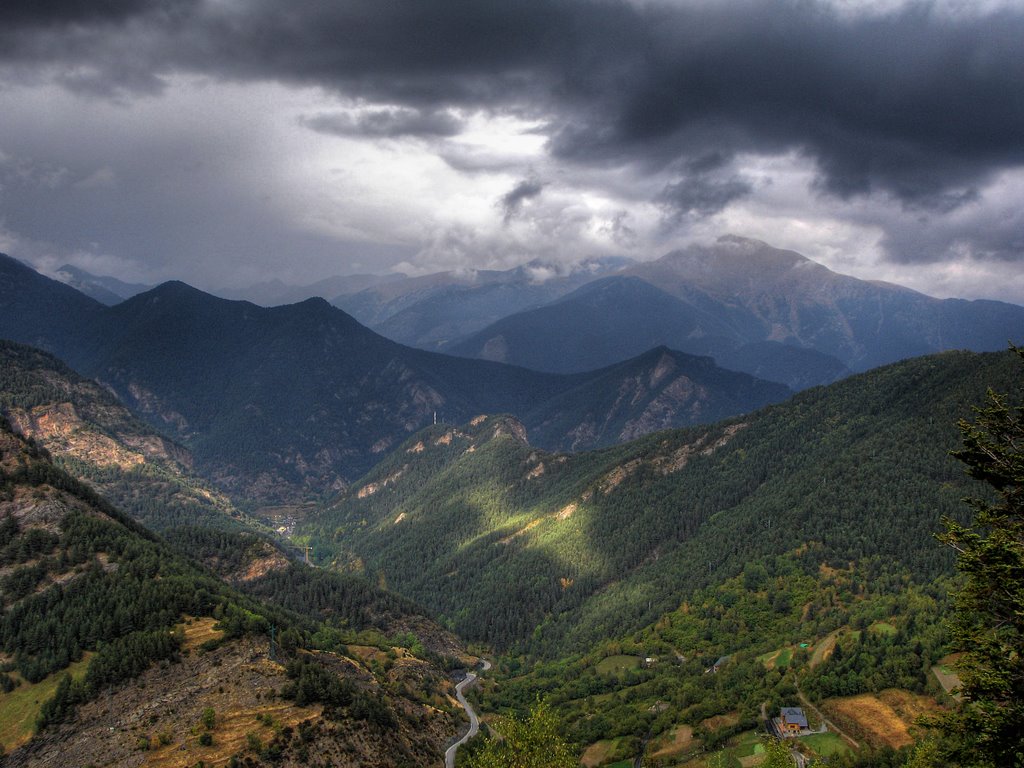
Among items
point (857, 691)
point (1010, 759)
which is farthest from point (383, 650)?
point (1010, 759)

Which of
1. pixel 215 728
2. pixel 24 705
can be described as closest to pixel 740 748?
pixel 215 728

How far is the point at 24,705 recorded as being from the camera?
9425cm

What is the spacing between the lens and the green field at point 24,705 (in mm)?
89500

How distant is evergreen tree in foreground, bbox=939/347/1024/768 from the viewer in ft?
126

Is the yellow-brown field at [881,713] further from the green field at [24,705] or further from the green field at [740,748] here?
the green field at [24,705]

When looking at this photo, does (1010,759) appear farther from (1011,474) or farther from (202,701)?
(202,701)

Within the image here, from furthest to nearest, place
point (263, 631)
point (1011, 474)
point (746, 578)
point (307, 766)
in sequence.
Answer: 1. point (746, 578)
2. point (263, 631)
3. point (307, 766)
4. point (1011, 474)

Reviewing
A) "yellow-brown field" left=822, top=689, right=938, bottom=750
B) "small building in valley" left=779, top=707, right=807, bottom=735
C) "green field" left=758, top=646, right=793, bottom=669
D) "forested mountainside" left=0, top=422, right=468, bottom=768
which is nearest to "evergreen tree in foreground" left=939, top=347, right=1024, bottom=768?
"yellow-brown field" left=822, top=689, right=938, bottom=750

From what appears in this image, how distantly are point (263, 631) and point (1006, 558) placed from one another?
345ft

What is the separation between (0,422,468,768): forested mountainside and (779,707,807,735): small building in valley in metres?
59.6

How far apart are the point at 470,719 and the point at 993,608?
119m

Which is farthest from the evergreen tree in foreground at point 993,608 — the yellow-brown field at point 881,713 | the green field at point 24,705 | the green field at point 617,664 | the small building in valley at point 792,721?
the green field at point 617,664

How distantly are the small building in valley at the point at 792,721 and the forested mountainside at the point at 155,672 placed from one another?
5961 cm

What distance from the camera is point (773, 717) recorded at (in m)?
121
